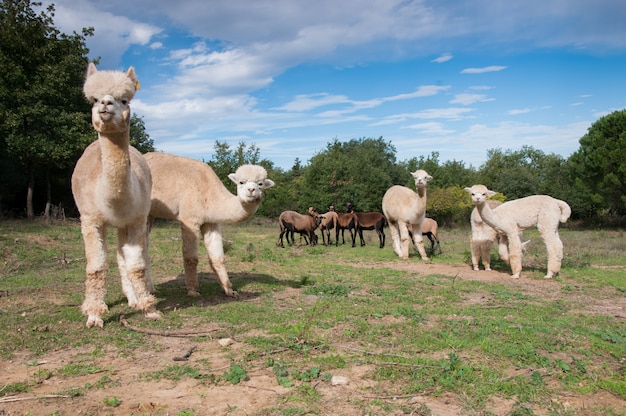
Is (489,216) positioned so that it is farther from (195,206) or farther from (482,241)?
(195,206)

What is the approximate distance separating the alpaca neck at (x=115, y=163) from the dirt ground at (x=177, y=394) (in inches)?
76.4

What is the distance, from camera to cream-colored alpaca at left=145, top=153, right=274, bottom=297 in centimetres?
744

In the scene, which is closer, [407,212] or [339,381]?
[339,381]

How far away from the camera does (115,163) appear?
211 inches

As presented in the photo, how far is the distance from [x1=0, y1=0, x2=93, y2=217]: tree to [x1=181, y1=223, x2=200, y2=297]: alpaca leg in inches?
566

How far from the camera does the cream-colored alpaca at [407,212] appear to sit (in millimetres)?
13792

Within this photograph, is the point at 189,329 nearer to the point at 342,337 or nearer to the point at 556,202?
the point at 342,337

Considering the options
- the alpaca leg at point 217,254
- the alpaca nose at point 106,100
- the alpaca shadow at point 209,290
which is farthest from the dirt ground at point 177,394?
the alpaca nose at point 106,100

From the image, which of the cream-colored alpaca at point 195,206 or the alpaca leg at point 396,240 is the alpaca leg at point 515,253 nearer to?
the alpaca leg at point 396,240

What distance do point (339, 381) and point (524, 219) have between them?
332 inches

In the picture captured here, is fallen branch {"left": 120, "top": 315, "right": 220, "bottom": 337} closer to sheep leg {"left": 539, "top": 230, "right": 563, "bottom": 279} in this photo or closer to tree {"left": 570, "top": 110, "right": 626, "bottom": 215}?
sheep leg {"left": 539, "top": 230, "right": 563, "bottom": 279}

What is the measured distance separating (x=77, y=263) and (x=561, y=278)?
12.1 meters

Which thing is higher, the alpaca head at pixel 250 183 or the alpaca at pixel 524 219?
the alpaca head at pixel 250 183

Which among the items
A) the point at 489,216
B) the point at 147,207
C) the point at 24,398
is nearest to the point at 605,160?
the point at 489,216
